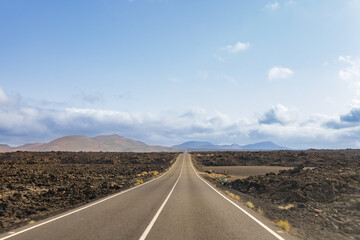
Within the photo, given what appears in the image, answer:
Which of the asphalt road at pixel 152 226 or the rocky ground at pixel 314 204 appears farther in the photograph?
the rocky ground at pixel 314 204

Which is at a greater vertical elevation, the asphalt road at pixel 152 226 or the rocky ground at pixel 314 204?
the asphalt road at pixel 152 226

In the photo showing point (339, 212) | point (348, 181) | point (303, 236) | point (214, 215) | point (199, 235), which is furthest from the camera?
point (348, 181)

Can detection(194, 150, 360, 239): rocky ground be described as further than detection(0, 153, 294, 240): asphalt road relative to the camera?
Yes

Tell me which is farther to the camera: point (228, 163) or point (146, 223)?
point (228, 163)

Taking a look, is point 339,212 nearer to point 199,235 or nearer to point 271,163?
point 199,235

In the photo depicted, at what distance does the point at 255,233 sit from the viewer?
823cm

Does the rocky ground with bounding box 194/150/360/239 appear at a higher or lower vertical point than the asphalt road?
lower

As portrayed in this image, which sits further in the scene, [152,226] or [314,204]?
[314,204]

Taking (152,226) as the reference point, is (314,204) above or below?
below

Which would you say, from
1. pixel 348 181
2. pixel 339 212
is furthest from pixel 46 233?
pixel 348 181

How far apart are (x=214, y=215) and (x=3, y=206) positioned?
13.0 metres

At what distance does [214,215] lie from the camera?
11055mm

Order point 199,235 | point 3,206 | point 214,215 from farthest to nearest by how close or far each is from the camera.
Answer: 1. point 3,206
2. point 214,215
3. point 199,235

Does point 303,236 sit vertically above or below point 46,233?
below
